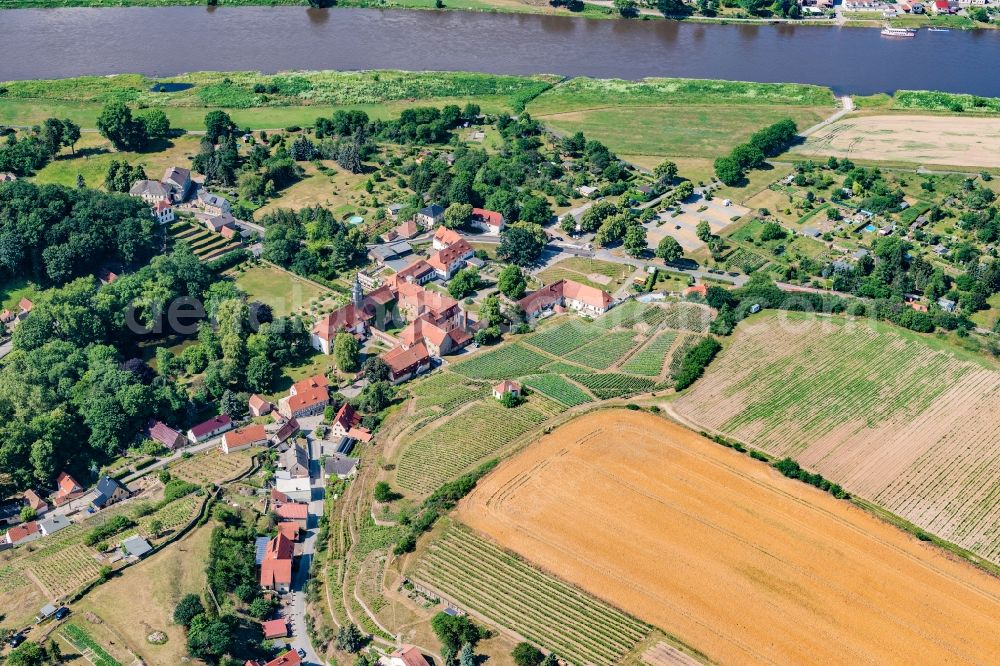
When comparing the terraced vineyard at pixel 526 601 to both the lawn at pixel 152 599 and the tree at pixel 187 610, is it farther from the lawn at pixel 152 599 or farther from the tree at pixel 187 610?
the lawn at pixel 152 599

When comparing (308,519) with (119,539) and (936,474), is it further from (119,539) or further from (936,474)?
(936,474)

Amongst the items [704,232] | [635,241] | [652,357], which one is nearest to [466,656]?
[652,357]

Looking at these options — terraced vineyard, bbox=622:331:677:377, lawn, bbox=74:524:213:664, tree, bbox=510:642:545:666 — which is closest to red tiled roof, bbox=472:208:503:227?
terraced vineyard, bbox=622:331:677:377

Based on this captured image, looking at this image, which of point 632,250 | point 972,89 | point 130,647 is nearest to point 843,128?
point 972,89

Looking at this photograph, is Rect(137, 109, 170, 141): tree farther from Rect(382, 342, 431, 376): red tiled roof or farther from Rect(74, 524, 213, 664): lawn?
Rect(74, 524, 213, 664): lawn

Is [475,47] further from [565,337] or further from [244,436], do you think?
[244,436]
